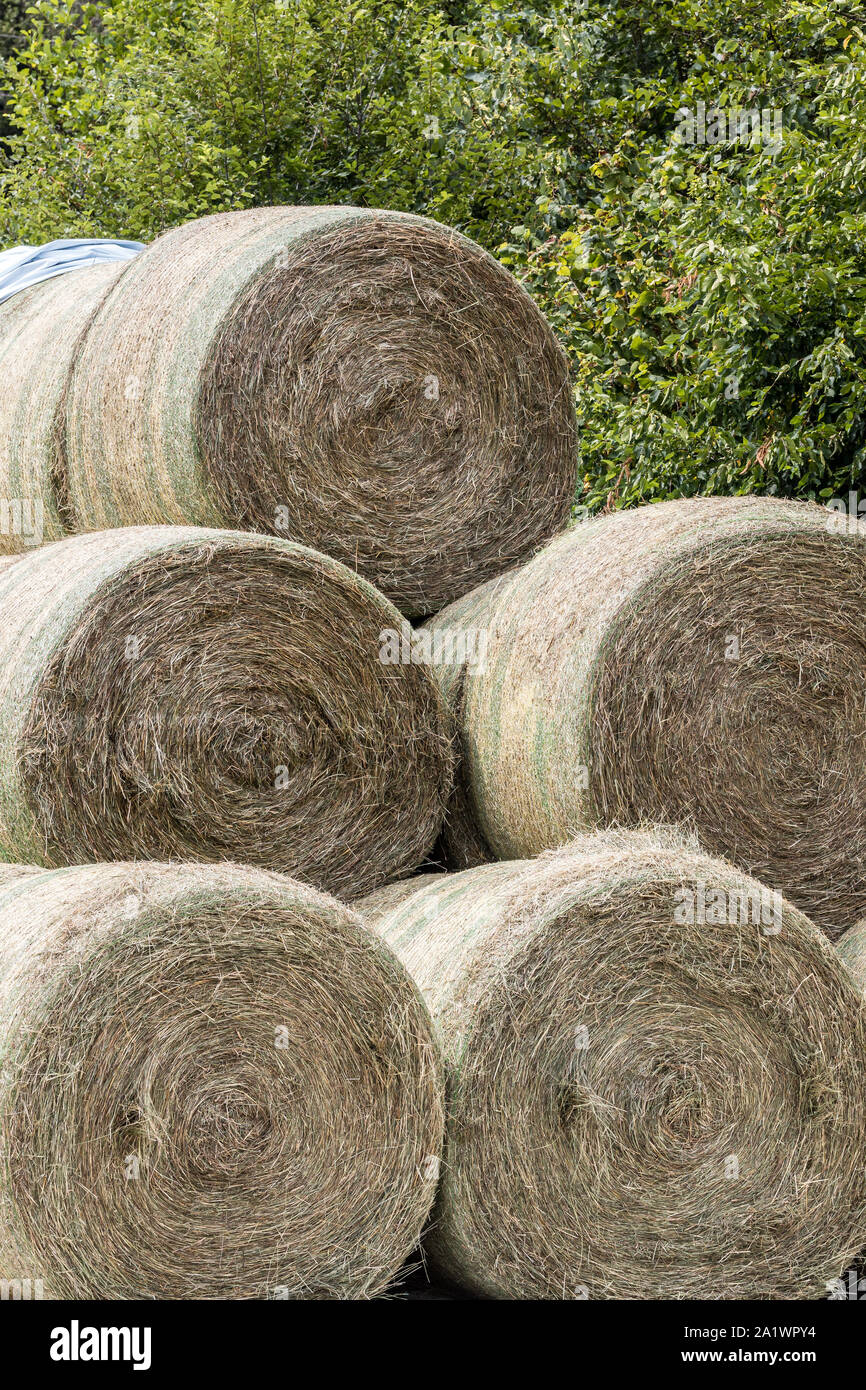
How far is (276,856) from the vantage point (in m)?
4.04

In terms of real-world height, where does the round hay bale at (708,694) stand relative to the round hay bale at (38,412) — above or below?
below

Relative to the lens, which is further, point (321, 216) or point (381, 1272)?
point (321, 216)

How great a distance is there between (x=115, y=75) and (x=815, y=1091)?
11.1 metres

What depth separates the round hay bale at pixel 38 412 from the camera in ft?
17.7

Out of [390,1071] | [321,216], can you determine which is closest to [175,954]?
[390,1071]

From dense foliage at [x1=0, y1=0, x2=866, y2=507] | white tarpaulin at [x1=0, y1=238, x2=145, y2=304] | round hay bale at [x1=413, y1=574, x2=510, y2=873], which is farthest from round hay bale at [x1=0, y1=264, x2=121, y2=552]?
dense foliage at [x1=0, y1=0, x2=866, y2=507]

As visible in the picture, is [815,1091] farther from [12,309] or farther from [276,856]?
[12,309]

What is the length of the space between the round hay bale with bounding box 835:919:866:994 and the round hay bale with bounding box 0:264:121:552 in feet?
9.70

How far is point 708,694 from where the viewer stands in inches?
158

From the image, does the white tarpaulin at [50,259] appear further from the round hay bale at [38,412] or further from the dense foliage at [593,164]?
the dense foliage at [593,164]

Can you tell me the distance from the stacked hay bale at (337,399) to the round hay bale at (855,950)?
5.16 feet

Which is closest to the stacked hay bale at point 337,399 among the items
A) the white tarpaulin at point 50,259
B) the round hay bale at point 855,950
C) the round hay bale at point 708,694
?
the round hay bale at point 708,694

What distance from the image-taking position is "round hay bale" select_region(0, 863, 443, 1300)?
9.10 ft

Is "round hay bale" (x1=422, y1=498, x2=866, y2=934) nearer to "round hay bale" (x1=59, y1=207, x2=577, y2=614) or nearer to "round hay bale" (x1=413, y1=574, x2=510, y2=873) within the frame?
"round hay bale" (x1=413, y1=574, x2=510, y2=873)
